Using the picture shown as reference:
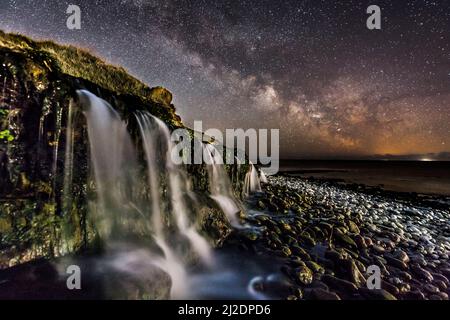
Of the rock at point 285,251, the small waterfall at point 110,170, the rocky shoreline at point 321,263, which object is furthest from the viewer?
the rock at point 285,251

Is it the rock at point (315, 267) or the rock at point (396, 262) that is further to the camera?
the rock at point (396, 262)

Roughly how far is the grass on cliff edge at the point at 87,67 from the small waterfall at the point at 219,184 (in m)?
5.71

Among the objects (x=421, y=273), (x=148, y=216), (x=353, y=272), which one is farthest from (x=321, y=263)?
(x=148, y=216)

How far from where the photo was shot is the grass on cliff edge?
824 centimetres

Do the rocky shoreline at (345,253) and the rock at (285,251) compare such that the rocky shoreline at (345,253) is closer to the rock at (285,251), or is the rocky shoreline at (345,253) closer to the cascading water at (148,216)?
the rock at (285,251)

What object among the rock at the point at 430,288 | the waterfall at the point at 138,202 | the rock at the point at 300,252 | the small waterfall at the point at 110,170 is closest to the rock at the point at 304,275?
the rock at the point at 300,252

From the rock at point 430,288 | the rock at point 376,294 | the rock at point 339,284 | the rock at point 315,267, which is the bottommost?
the rock at point 430,288

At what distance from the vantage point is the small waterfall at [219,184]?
8555 mm

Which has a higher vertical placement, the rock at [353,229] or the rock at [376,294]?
the rock at [353,229]

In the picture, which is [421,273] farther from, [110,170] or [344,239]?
[110,170]

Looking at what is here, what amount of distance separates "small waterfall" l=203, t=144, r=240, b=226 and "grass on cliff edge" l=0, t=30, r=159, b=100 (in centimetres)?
571
